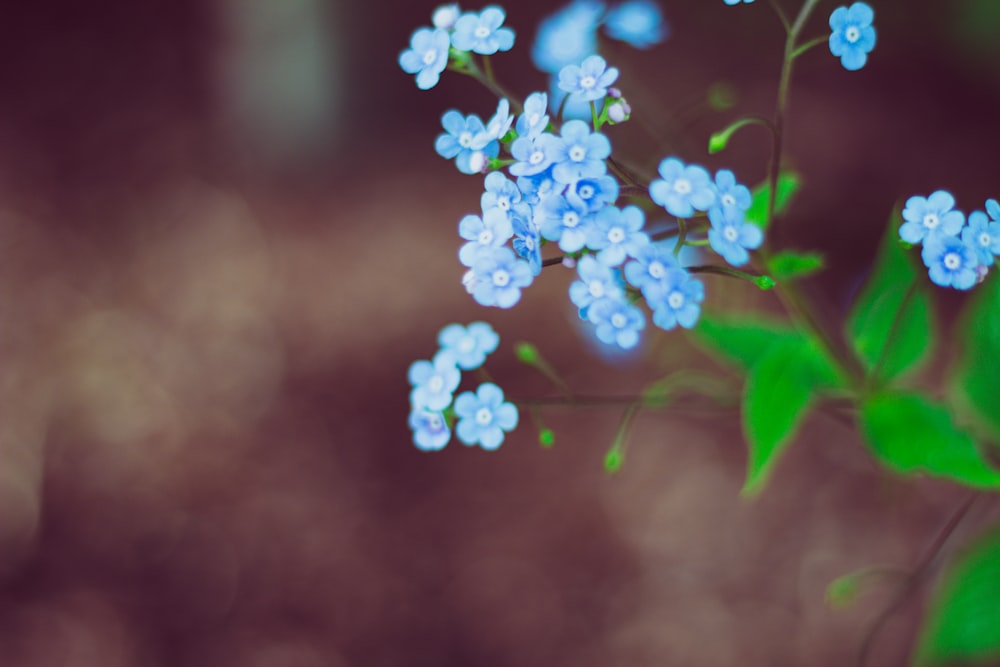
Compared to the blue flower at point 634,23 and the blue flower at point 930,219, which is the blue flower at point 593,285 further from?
the blue flower at point 634,23

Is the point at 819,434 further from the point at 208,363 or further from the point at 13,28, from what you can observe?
the point at 13,28

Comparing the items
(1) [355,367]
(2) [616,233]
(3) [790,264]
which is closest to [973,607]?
(3) [790,264]

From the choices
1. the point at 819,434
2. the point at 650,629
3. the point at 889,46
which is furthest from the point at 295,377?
the point at 889,46

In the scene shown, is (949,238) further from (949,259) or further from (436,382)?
(436,382)

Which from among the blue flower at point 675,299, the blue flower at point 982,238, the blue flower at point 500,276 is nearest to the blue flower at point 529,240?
the blue flower at point 500,276

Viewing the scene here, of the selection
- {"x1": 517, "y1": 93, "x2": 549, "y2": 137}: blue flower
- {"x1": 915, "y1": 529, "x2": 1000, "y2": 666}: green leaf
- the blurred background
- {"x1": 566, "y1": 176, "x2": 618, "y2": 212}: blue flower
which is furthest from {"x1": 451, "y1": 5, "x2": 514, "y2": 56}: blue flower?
{"x1": 915, "y1": 529, "x2": 1000, "y2": 666}: green leaf

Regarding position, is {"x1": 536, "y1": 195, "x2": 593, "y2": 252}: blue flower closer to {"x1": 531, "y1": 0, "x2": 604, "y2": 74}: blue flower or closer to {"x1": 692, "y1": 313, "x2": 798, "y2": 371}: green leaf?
{"x1": 531, "y1": 0, "x2": 604, "y2": 74}: blue flower
